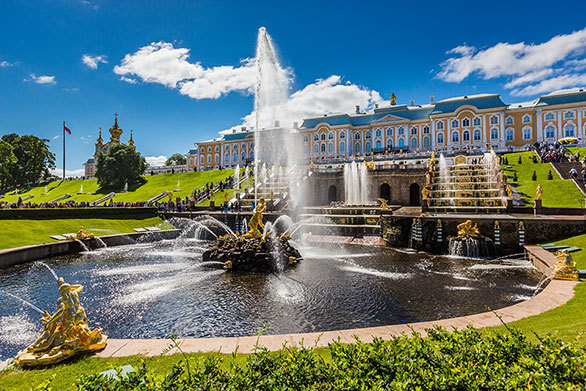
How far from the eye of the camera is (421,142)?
6844 cm

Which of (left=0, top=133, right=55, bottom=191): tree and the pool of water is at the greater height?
(left=0, top=133, right=55, bottom=191): tree

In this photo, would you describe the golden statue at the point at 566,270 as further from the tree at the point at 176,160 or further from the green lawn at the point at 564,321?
the tree at the point at 176,160

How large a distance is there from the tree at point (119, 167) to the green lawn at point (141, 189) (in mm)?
2442

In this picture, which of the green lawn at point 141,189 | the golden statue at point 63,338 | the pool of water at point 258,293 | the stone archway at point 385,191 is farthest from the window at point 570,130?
the golden statue at point 63,338

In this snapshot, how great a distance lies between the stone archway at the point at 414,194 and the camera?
37.2 metres

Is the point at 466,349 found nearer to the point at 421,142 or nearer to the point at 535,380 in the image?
the point at 535,380

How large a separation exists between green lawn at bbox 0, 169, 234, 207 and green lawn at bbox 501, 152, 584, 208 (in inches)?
1756

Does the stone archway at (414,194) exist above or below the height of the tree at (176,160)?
below

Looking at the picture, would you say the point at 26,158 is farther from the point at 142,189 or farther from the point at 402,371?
the point at 402,371

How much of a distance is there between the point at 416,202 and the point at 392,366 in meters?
36.3

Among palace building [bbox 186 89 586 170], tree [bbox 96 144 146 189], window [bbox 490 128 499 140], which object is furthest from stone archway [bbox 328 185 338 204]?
tree [bbox 96 144 146 189]

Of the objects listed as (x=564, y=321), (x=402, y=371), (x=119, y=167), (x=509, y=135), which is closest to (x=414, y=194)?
(x=564, y=321)

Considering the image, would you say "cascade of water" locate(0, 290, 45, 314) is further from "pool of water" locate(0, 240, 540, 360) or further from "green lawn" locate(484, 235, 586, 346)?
"green lawn" locate(484, 235, 586, 346)

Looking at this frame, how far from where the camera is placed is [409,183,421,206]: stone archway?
37.2m
